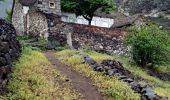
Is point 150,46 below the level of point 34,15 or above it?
below

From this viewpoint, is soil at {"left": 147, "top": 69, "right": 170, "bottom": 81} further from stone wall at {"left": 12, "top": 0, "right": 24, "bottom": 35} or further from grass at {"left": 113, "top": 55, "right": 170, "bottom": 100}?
stone wall at {"left": 12, "top": 0, "right": 24, "bottom": 35}

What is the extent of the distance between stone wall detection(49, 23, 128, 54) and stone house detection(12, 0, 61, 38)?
124 centimetres

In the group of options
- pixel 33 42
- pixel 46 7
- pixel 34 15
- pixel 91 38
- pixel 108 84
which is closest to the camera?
pixel 108 84

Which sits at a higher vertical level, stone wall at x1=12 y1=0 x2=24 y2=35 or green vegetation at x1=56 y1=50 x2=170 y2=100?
stone wall at x1=12 y1=0 x2=24 y2=35

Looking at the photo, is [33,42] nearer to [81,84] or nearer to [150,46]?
[150,46]

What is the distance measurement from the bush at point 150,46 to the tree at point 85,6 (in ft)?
54.4

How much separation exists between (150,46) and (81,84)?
14.6m

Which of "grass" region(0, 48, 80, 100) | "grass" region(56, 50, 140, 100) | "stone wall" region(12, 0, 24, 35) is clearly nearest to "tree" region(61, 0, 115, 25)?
"stone wall" region(12, 0, 24, 35)

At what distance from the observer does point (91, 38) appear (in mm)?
42938

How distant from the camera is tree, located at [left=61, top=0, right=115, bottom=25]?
53.8 metres

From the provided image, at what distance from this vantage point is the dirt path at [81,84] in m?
21.0

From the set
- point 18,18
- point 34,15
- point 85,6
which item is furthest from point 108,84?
point 85,6

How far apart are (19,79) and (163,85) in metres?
13.1

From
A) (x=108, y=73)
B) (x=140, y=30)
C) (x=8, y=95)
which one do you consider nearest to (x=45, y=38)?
(x=140, y=30)
